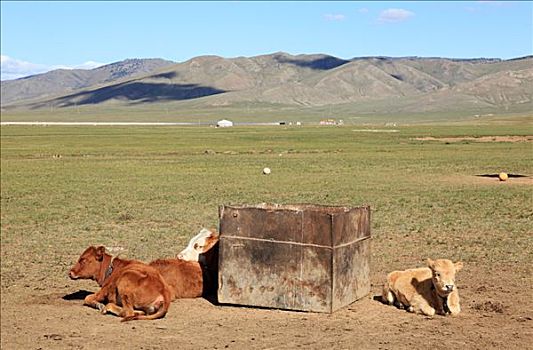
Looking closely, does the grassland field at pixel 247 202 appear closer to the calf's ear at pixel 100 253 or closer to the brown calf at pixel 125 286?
the brown calf at pixel 125 286

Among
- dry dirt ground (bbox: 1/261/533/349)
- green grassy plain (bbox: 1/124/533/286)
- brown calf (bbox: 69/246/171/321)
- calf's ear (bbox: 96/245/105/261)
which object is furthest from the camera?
green grassy plain (bbox: 1/124/533/286)

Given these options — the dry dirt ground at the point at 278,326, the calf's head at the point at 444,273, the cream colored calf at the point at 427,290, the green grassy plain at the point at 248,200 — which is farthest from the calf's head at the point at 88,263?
the calf's head at the point at 444,273

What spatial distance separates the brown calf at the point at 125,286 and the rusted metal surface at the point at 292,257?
93 centimetres

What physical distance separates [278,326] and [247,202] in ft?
48.9

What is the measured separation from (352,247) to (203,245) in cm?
226

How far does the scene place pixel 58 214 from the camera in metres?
23.2

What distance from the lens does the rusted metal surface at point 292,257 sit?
35.3 ft

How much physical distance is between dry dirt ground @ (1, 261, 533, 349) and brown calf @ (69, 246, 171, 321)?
6.1 inches

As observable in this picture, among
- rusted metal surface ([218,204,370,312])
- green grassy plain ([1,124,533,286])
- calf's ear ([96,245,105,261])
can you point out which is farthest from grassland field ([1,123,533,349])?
rusted metal surface ([218,204,370,312])

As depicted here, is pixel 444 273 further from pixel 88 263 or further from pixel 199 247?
pixel 88 263

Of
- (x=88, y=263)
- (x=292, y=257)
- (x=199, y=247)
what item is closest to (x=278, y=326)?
(x=292, y=257)

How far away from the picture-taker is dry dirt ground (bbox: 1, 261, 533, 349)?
933cm

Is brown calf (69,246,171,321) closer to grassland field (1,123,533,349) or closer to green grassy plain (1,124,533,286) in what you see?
grassland field (1,123,533,349)

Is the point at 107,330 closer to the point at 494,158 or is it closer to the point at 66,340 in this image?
the point at 66,340
